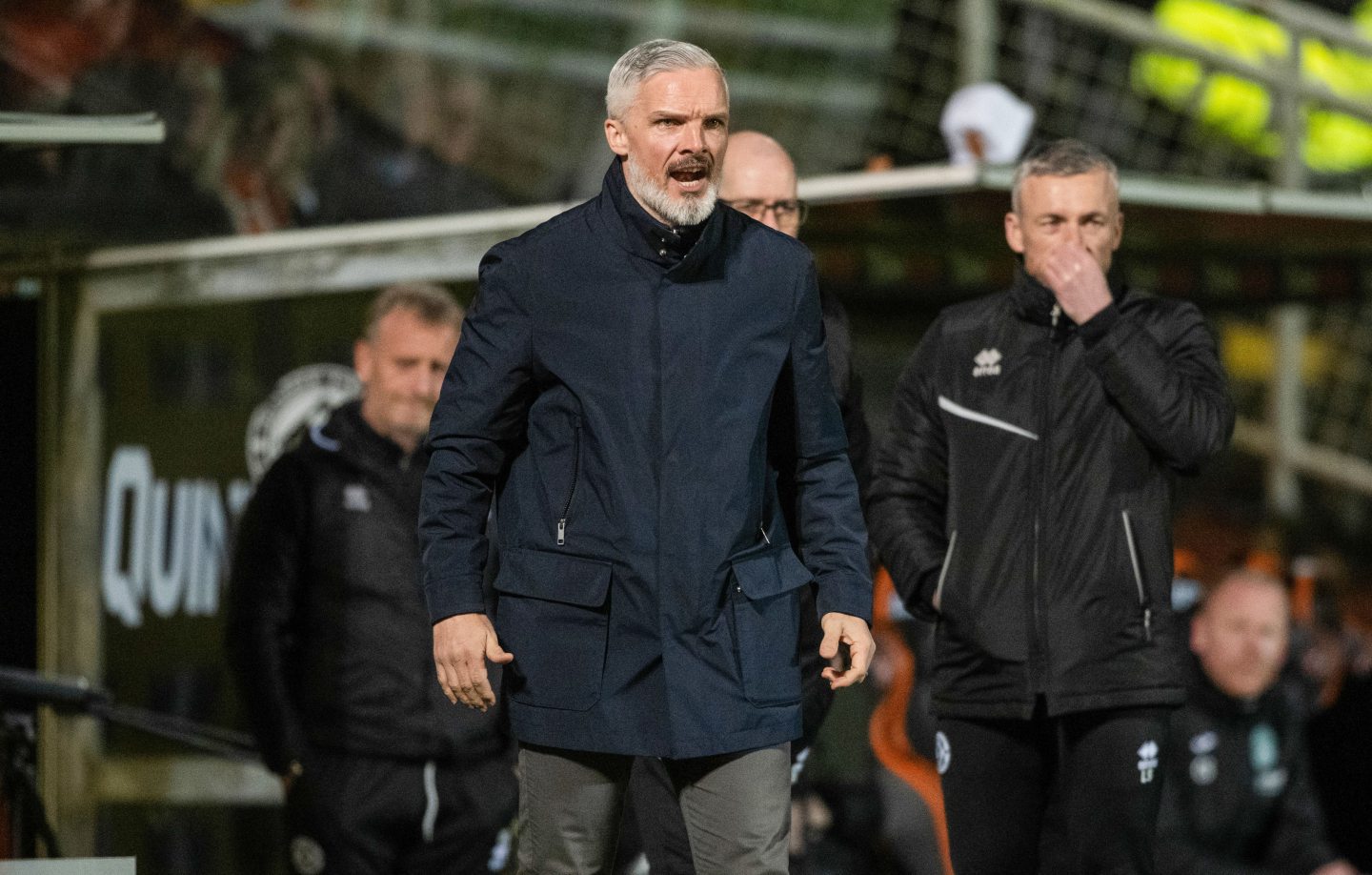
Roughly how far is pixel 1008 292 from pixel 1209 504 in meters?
6.07

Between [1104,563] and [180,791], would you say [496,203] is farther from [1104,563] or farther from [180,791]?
[1104,563]

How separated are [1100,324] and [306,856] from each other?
2.64 meters

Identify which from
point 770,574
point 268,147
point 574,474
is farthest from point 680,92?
point 268,147

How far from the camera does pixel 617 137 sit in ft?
12.4

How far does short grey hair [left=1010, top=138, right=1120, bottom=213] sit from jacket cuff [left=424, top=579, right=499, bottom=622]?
1.78 meters

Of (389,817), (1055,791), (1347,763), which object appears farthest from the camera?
(1347,763)

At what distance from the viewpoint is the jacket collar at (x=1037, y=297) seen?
4.74 metres

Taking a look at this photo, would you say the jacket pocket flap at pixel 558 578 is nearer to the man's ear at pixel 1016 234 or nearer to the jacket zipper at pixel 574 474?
the jacket zipper at pixel 574 474

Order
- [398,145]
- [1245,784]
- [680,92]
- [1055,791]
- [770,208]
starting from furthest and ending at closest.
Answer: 1. [398,145]
2. [1245,784]
3. [770,208]
4. [1055,791]
5. [680,92]

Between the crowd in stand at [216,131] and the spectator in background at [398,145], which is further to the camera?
the spectator in background at [398,145]

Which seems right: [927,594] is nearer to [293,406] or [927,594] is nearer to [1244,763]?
[1244,763]

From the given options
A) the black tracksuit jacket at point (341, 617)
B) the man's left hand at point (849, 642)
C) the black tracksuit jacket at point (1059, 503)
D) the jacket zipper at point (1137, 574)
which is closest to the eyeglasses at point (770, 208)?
the black tracksuit jacket at point (1059, 503)

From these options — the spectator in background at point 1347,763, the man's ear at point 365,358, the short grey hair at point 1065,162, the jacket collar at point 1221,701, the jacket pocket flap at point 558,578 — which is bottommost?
the spectator in background at point 1347,763

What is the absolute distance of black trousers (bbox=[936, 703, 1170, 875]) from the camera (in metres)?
4.52
